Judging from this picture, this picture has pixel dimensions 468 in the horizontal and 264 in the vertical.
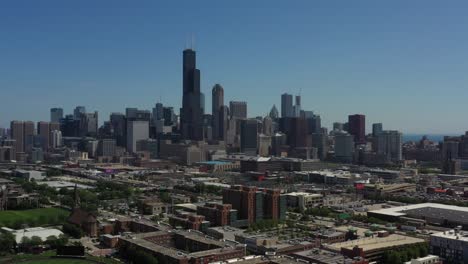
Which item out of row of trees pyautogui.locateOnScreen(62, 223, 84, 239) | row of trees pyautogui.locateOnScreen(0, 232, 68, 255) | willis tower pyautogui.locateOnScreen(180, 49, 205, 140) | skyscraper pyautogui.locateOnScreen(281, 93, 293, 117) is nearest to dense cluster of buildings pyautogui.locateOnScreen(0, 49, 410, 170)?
willis tower pyautogui.locateOnScreen(180, 49, 205, 140)

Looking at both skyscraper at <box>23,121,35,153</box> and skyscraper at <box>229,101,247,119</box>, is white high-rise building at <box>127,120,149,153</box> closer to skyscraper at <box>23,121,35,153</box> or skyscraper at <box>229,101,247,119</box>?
skyscraper at <box>23,121,35,153</box>

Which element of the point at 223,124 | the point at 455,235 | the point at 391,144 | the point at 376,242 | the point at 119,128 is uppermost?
the point at 223,124

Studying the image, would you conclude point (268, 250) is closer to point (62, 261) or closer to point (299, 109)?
point (62, 261)

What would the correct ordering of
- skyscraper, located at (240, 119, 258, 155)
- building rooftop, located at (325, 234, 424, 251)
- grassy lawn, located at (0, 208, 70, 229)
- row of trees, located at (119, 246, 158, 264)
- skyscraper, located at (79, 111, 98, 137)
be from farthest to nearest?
skyscraper, located at (79, 111, 98, 137), skyscraper, located at (240, 119, 258, 155), grassy lawn, located at (0, 208, 70, 229), building rooftop, located at (325, 234, 424, 251), row of trees, located at (119, 246, 158, 264)

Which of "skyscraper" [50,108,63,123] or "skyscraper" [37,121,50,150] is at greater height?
"skyscraper" [50,108,63,123]

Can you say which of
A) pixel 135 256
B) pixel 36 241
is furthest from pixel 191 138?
pixel 135 256

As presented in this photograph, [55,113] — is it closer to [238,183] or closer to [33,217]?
[238,183]

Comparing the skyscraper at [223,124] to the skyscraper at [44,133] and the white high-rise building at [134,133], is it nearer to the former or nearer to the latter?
the white high-rise building at [134,133]
